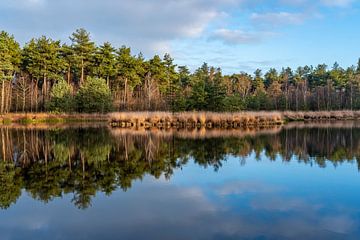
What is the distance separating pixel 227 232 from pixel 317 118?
41123 mm

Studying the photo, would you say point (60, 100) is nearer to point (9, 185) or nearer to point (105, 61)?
point (105, 61)

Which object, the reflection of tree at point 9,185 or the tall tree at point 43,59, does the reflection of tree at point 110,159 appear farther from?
the tall tree at point 43,59

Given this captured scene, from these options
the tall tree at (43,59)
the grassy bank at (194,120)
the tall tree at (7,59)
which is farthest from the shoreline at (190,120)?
the tall tree at (43,59)

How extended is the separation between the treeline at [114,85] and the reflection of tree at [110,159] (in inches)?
647

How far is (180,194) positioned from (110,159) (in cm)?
515

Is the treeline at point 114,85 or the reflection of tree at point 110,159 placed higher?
the treeline at point 114,85

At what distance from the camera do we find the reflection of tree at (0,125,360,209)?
8562mm

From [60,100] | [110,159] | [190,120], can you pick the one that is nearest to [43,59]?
[60,100]

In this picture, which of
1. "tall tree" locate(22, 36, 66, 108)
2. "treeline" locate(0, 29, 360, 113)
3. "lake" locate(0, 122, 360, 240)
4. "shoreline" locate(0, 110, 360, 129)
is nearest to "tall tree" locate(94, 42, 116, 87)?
"treeline" locate(0, 29, 360, 113)

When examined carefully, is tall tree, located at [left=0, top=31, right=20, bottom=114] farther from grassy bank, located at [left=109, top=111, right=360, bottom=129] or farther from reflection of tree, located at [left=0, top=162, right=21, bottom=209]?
reflection of tree, located at [left=0, top=162, right=21, bottom=209]

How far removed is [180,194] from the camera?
26.5 ft

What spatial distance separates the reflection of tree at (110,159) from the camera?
8562mm

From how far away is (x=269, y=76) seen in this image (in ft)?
245

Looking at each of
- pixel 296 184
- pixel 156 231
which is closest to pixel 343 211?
pixel 296 184
